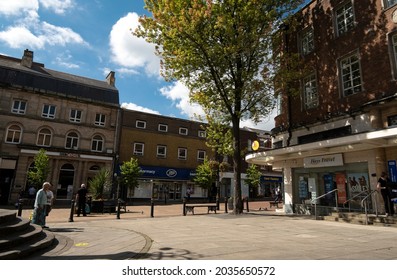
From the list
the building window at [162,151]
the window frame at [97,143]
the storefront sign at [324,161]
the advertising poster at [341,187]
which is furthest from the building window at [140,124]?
the advertising poster at [341,187]

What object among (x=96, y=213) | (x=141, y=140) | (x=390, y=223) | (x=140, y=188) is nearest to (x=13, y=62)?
(x=141, y=140)

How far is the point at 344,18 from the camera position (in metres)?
14.5

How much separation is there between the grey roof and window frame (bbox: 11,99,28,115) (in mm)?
1444

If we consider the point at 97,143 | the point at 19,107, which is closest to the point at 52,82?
the point at 19,107

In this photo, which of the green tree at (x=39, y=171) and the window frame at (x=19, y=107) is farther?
the window frame at (x=19, y=107)

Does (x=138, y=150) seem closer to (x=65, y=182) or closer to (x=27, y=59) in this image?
(x=65, y=182)

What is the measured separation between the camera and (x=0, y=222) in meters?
6.35

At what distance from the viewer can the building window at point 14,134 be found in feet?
82.0

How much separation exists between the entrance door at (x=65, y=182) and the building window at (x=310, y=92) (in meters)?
23.4

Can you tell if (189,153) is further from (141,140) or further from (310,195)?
(310,195)

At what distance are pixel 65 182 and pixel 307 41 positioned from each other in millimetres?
25292

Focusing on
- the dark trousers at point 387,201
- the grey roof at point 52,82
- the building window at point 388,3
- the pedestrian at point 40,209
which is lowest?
the pedestrian at point 40,209

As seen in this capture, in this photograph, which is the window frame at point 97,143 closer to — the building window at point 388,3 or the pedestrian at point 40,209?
the pedestrian at point 40,209
